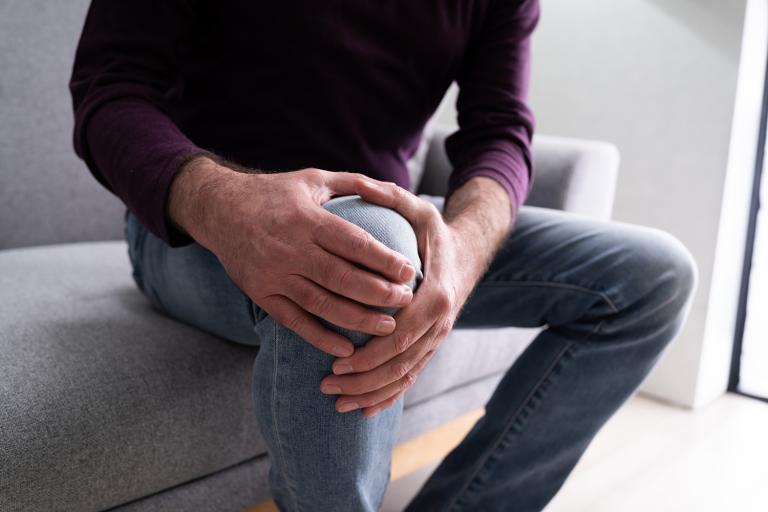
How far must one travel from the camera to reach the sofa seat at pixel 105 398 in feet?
2.31

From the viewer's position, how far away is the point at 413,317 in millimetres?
627

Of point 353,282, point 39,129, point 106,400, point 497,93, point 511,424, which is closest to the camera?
point 353,282

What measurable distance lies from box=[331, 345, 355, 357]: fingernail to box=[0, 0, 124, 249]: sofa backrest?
91 centimetres

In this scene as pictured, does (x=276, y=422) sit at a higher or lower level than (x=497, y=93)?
lower

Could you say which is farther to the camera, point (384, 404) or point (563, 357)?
point (563, 357)

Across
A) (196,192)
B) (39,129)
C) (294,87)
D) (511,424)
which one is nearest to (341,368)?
(196,192)

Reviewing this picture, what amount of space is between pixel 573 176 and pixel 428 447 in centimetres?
61

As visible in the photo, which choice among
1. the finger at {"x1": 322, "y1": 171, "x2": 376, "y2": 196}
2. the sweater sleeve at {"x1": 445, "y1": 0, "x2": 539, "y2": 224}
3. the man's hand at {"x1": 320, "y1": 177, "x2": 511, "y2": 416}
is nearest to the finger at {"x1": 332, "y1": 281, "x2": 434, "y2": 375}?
the man's hand at {"x1": 320, "y1": 177, "x2": 511, "y2": 416}

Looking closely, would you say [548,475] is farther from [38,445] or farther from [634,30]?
[634,30]

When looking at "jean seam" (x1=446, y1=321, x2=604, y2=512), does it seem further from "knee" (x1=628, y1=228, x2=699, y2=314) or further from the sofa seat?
the sofa seat

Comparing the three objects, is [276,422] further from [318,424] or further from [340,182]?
[340,182]

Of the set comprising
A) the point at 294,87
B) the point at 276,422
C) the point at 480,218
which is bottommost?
the point at 276,422

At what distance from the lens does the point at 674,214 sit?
167 cm

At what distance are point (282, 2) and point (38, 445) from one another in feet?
2.01
